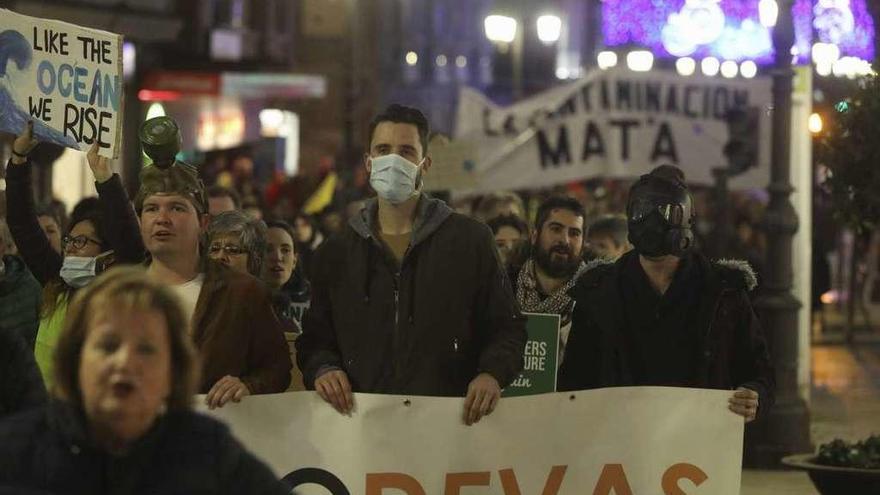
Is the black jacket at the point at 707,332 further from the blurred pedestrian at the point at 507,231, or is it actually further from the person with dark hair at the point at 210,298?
the blurred pedestrian at the point at 507,231

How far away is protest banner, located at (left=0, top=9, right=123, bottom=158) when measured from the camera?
8.12 meters

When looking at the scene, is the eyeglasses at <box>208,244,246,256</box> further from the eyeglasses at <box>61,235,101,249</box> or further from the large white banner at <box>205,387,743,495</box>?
the large white banner at <box>205,387,743,495</box>

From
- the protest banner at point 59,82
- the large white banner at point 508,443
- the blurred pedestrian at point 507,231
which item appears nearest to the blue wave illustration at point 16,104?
the protest banner at point 59,82

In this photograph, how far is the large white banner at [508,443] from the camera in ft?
22.3

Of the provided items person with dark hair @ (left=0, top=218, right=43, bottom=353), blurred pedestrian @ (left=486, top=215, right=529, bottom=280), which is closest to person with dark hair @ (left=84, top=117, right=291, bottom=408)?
person with dark hair @ (left=0, top=218, right=43, bottom=353)

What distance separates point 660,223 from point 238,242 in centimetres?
186

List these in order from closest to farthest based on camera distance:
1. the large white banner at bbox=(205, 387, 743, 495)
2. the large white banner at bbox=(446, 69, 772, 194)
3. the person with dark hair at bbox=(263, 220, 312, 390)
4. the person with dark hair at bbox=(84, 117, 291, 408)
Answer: the person with dark hair at bbox=(84, 117, 291, 408), the large white banner at bbox=(205, 387, 743, 495), the person with dark hair at bbox=(263, 220, 312, 390), the large white banner at bbox=(446, 69, 772, 194)

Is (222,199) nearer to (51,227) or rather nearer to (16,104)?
(51,227)

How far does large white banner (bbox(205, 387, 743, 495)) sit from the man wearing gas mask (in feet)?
0.30

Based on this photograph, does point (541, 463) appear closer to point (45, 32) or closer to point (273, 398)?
point (273, 398)

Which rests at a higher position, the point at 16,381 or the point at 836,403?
the point at 16,381

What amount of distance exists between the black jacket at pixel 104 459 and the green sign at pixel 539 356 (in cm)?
505

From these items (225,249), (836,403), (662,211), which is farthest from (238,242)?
(836,403)

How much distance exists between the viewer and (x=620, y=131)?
19.9 meters
